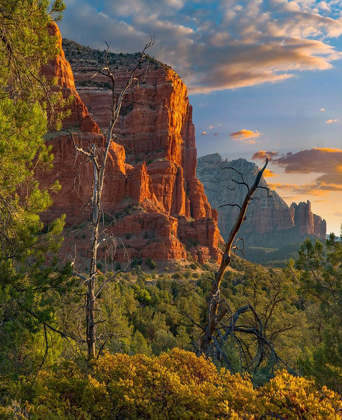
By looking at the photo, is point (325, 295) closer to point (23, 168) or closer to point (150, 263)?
point (23, 168)

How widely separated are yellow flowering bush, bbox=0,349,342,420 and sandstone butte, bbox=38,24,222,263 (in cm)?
4730

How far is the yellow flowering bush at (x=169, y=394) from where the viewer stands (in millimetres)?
3852

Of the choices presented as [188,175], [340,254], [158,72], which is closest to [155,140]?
[188,175]

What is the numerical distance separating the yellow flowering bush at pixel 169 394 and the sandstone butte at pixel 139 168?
47.3 m

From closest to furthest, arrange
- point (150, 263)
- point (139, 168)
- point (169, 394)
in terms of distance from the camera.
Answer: point (169, 394), point (150, 263), point (139, 168)

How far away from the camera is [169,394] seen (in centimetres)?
537

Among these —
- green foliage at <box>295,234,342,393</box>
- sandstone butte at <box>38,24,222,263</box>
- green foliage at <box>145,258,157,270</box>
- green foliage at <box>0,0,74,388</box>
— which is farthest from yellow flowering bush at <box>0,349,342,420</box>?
green foliage at <box>145,258,157,270</box>

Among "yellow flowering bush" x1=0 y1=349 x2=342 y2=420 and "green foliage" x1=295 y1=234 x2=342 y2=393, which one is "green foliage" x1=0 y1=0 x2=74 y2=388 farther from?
"green foliage" x1=295 y1=234 x2=342 y2=393

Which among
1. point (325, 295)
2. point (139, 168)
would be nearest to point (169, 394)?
point (325, 295)

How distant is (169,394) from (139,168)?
83046mm

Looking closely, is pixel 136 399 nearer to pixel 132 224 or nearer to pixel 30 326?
pixel 30 326

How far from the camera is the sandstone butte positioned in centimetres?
7475

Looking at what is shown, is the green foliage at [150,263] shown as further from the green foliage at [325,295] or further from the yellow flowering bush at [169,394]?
the yellow flowering bush at [169,394]

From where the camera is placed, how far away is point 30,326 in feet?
26.4
